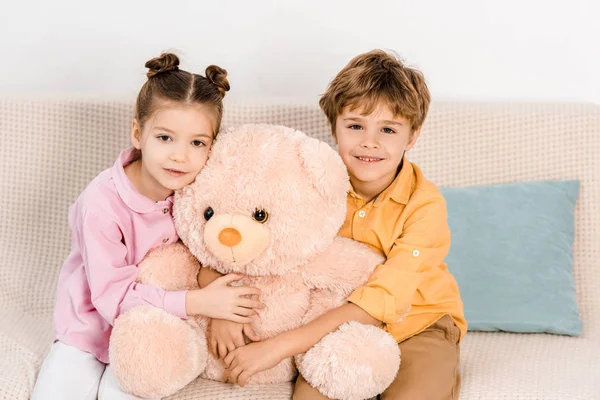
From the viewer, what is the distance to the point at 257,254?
4.76 ft

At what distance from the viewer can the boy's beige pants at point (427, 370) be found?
58.9 inches

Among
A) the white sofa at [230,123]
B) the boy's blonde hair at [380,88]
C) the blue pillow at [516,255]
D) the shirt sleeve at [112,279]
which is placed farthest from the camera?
the white sofa at [230,123]

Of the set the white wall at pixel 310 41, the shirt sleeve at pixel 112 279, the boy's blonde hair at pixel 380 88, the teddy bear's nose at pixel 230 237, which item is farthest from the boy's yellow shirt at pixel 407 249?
the white wall at pixel 310 41

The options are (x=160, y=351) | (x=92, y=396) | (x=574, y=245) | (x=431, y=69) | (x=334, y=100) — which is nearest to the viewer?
(x=160, y=351)

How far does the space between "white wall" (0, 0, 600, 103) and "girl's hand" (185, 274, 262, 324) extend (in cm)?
79

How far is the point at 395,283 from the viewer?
1.53m

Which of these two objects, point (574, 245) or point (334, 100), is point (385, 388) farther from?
point (574, 245)

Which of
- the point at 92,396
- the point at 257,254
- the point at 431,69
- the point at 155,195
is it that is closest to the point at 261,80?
the point at 431,69

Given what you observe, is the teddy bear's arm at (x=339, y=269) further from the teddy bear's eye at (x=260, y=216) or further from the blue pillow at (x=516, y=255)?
the blue pillow at (x=516, y=255)

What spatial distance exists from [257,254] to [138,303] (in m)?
0.26

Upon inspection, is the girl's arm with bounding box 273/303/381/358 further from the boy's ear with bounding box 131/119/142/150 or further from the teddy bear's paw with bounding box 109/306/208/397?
the boy's ear with bounding box 131/119/142/150

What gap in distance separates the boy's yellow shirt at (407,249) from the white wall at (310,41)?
59 centimetres

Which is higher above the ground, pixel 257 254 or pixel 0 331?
pixel 257 254

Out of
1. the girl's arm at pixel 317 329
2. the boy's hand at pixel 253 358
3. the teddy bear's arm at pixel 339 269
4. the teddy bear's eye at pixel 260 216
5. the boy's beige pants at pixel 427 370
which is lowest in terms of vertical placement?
the boy's beige pants at pixel 427 370
